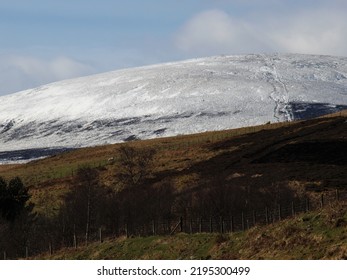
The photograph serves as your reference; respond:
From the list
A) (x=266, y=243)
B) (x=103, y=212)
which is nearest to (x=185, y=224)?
(x=103, y=212)

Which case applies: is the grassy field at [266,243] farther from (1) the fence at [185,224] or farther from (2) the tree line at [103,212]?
(2) the tree line at [103,212]

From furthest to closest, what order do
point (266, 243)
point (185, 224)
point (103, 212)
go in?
point (103, 212) → point (185, 224) → point (266, 243)

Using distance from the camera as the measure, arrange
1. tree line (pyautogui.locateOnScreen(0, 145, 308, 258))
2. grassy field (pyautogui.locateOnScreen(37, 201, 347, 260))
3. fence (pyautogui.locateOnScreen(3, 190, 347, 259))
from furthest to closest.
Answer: tree line (pyautogui.locateOnScreen(0, 145, 308, 258)) → fence (pyautogui.locateOnScreen(3, 190, 347, 259)) → grassy field (pyautogui.locateOnScreen(37, 201, 347, 260))

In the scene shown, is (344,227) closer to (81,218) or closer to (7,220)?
(81,218)

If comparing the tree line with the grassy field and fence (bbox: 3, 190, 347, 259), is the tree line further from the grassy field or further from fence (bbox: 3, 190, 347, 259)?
the grassy field

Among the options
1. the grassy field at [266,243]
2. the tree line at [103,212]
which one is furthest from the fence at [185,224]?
the grassy field at [266,243]

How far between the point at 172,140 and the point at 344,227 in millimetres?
120888

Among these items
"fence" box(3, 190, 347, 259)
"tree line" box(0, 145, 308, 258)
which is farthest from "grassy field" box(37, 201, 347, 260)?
"tree line" box(0, 145, 308, 258)

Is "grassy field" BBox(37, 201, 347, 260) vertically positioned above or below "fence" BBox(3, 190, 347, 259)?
above

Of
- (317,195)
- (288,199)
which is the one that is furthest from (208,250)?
(317,195)

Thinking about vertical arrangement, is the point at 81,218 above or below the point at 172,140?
below

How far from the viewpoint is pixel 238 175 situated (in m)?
86.4

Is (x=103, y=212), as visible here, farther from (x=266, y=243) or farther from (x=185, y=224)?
(x=266, y=243)

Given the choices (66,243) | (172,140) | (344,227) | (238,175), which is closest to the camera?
(344,227)
